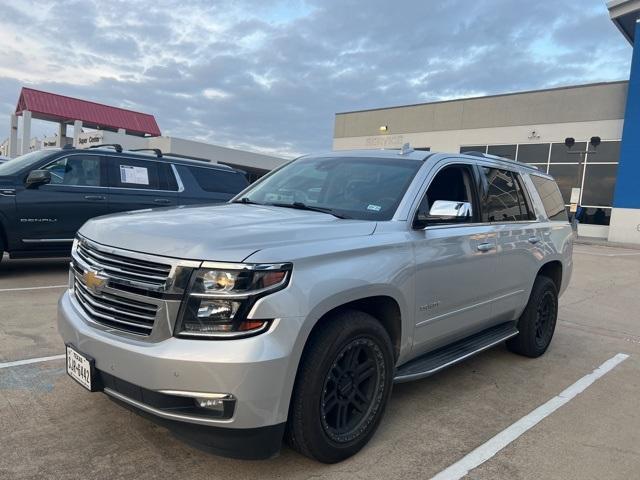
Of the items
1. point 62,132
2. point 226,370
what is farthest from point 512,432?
point 62,132

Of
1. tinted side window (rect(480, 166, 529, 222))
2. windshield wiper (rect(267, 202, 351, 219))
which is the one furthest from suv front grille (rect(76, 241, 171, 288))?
tinted side window (rect(480, 166, 529, 222))

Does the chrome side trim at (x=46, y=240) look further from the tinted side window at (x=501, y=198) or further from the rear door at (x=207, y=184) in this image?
the tinted side window at (x=501, y=198)

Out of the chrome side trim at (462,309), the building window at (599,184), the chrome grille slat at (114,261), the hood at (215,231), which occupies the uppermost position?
the building window at (599,184)

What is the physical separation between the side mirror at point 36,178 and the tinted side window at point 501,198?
600 centimetres

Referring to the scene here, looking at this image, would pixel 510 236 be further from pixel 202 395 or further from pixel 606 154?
pixel 606 154

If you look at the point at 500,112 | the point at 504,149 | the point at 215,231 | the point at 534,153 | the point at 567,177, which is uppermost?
the point at 500,112

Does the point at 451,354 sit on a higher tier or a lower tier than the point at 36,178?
lower

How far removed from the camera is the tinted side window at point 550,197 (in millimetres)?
5484

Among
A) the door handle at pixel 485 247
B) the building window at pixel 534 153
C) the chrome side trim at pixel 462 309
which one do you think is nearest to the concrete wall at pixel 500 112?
the building window at pixel 534 153

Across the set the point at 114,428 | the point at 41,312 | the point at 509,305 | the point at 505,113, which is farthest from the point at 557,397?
the point at 505,113

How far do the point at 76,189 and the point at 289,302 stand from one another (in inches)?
255

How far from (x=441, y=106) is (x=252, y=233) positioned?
32.8 metres

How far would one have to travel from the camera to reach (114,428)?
3.23 meters

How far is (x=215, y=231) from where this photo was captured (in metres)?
2.74
